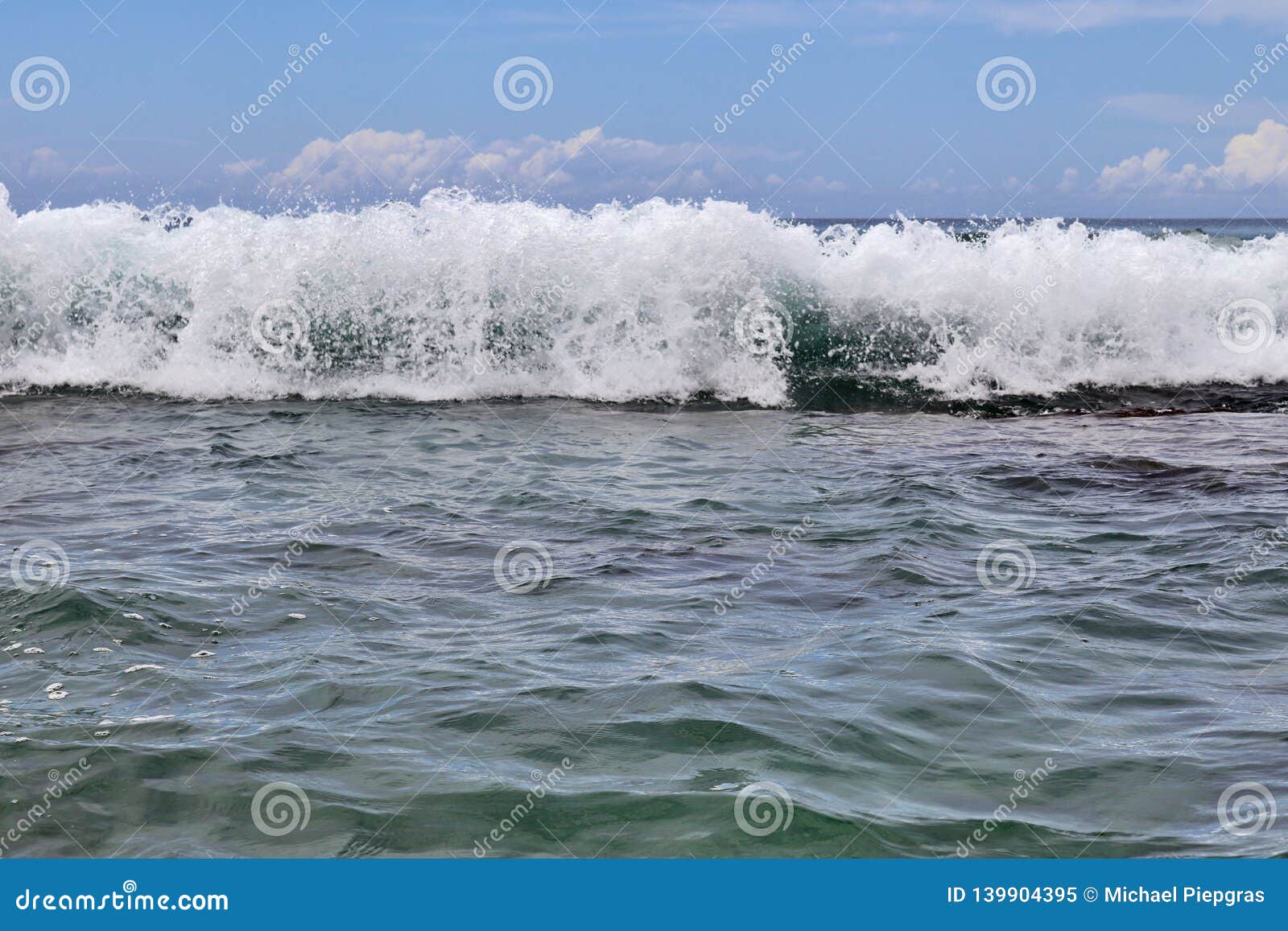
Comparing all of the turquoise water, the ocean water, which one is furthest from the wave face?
the turquoise water

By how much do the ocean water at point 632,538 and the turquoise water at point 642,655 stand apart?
28mm

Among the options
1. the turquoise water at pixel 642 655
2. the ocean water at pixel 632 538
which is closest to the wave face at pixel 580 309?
the ocean water at pixel 632 538

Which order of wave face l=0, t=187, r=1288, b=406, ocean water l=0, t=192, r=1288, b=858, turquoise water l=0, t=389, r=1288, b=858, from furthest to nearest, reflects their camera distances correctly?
wave face l=0, t=187, r=1288, b=406, ocean water l=0, t=192, r=1288, b=858, turquoise water l=0, t=389, r=1288, b=858

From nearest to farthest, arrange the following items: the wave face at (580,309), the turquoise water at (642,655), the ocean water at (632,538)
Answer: the turquoise water at (642,655)
the ocean water at (632,538)
the wave face at (580,309)

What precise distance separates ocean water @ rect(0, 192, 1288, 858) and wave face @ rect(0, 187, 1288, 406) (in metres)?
0.05

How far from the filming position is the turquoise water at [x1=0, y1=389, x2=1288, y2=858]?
4156mm

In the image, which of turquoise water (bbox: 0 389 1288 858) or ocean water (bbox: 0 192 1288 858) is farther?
ocean water (bbox: 0 192 1288 858)

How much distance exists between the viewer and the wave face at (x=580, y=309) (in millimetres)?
14492

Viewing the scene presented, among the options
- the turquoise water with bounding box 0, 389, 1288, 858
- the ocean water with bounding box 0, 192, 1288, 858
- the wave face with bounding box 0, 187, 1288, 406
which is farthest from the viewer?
the wave face with bounding box 0, 187, 1288, 406

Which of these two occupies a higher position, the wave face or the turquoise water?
the wave face

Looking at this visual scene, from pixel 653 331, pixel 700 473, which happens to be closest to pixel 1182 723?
pixel 700 473

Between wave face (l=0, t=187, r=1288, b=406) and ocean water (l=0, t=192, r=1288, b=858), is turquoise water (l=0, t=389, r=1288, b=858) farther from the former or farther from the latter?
wave face (l=0, t=187, r=1288, b=406)

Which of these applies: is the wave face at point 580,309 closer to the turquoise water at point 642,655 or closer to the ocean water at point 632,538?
the ocean water at point 632,538

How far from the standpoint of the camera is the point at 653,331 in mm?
14672
